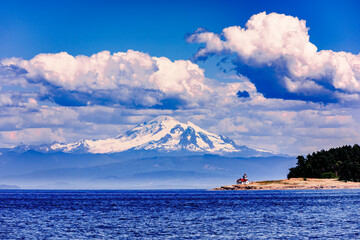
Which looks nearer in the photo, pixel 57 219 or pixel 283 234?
pixel 283 234

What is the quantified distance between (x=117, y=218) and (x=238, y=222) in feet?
76.8

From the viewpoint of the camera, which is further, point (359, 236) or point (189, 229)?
point (189, 229)

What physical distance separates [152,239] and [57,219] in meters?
36.1

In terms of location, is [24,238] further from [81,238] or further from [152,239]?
[152,239]

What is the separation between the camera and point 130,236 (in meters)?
75.1

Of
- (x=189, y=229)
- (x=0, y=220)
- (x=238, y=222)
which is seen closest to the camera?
(x=189, y=229)

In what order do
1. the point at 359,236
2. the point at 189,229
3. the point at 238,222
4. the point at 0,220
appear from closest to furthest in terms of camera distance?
the point at 359,236, the point at 189,229, the point at 238,222, the point at 0,220

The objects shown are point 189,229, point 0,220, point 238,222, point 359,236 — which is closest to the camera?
point 359,236

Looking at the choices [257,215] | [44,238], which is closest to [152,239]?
[44,238]

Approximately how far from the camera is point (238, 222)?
92.6 m

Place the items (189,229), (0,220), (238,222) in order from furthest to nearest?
(0,220), (238,222), (189,229)

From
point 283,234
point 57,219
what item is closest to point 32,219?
point 57,219

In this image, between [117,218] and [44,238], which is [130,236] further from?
[117,218]

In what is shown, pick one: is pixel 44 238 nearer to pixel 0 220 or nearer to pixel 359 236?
pixel 0 220
